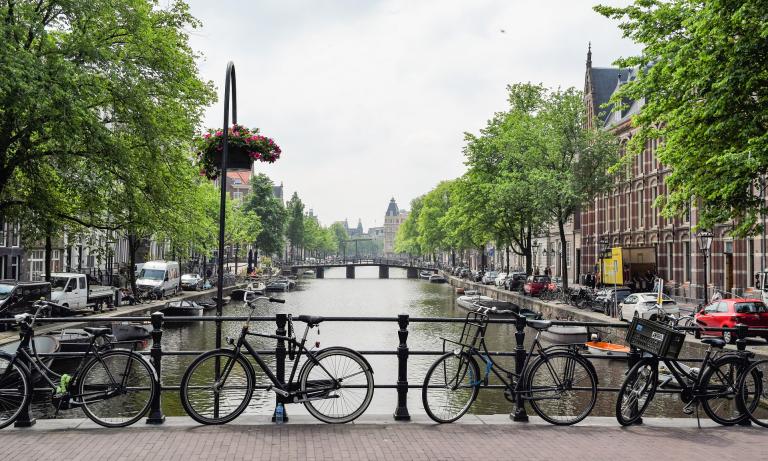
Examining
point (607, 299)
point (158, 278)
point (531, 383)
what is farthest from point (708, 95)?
point (158, 278)

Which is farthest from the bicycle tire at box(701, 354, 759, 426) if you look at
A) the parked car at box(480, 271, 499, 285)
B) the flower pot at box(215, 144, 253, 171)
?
the parked car at box(480, 271, 499, 285)

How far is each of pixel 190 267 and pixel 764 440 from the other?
68.0 meters

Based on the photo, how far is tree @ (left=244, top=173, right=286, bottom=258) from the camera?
9281cm

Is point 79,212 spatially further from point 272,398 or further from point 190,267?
point 190,267

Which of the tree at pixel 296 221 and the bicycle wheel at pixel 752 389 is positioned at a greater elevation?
the tree at pixel 296 221

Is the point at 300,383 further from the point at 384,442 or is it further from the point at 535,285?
the point at 535,285

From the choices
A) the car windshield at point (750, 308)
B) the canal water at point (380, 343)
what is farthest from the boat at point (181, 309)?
the car windshield at point (750, 308)

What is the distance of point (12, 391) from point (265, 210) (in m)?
86.5

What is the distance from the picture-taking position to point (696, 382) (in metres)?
7.99

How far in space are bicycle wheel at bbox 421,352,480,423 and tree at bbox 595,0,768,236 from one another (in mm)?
10648

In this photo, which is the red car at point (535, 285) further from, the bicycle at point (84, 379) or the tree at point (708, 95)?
the bicycle at point (84, 379)

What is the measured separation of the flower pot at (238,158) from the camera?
9.89 metres

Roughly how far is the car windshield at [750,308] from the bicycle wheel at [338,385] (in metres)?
19.9

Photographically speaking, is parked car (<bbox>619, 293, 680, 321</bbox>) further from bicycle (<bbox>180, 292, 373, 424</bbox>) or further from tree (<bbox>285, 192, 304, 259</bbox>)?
tree (<bbox>285, 192, 304, 259</bbox>)
